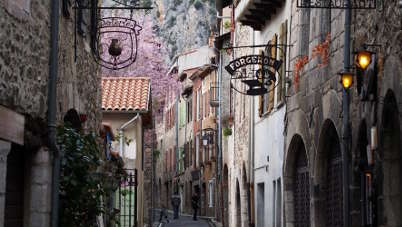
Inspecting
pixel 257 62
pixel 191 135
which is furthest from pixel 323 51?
pixel 191 135

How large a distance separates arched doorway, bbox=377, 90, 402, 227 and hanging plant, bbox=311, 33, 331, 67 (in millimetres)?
3894

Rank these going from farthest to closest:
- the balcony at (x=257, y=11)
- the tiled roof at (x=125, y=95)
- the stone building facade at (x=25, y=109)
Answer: the tiled roof at (x=125, y=95) < the balcony at (x=257, y=11) < the stone building facade at (x=25, y=109)

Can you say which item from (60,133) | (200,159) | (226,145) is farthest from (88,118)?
(200,159)

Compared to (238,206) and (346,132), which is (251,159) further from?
(346,132)

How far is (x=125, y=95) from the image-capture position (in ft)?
84.9

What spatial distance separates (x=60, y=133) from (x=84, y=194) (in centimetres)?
85

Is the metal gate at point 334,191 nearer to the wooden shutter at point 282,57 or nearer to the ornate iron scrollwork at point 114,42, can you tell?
the ornate iron scrollwork at point 114,42

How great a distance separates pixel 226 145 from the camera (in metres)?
35.3

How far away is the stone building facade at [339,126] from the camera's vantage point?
11688mm

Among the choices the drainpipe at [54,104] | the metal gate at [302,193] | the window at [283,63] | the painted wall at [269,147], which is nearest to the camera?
the drainpipe at [54,104]

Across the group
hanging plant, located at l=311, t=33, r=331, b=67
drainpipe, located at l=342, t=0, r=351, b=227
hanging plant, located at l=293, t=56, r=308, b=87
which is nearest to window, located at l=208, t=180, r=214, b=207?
hanging plant, located at l=293, t=56, r=308, b=87

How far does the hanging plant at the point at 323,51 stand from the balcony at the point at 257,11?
4.48 metres

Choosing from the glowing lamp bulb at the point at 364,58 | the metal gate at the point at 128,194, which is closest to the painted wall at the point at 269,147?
the metal gate at the point at 128,194

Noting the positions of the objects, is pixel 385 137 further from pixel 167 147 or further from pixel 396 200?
pixel 167 147
